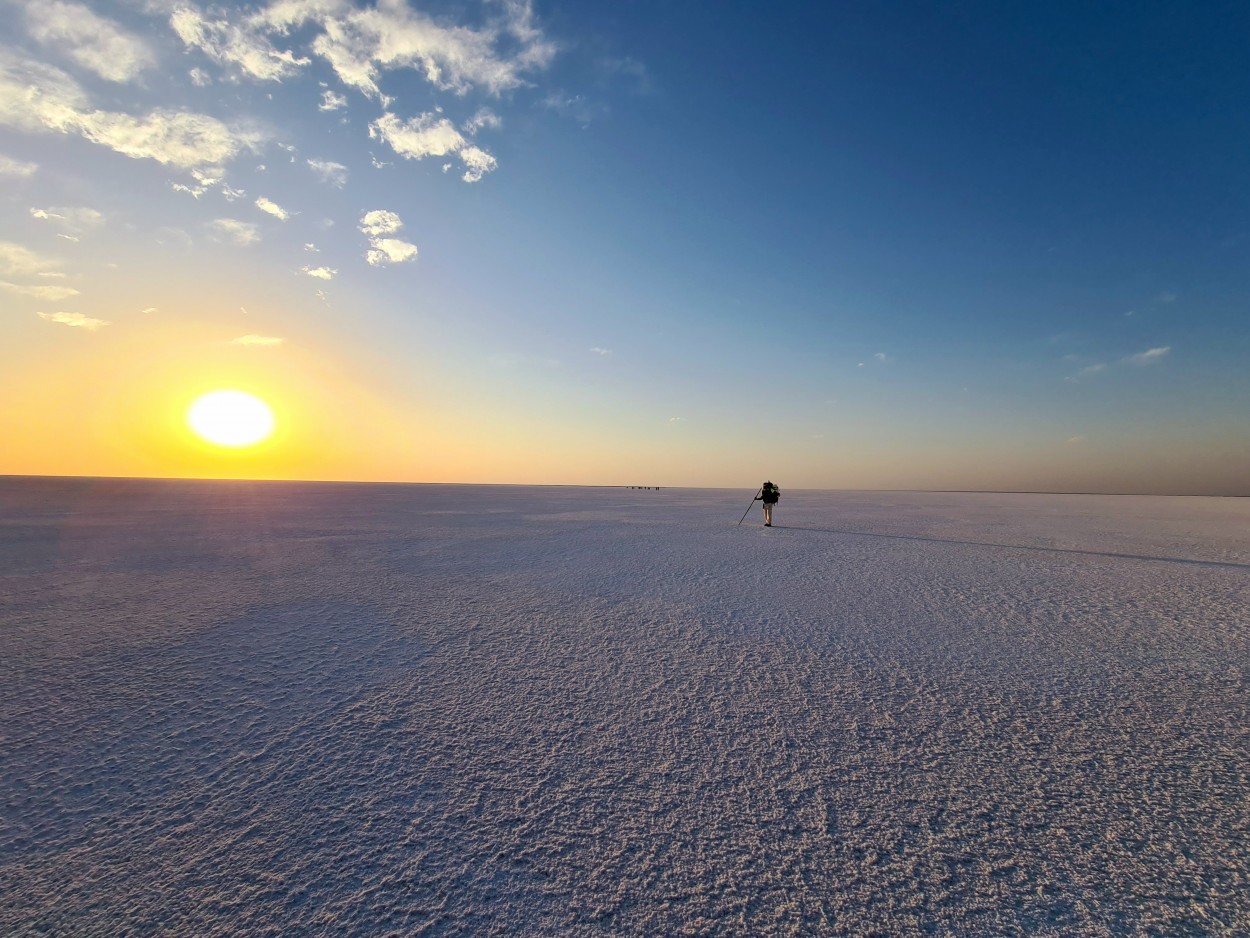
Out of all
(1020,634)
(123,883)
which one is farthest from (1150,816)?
(123,883)

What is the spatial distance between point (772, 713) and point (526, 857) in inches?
92.1

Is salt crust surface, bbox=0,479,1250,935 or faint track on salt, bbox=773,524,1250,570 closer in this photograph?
salt crust surface, bbox=0,479,1250,935

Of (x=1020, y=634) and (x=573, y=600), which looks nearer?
(x=1020, y=634)

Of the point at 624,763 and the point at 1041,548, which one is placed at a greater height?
the point at 1041,548

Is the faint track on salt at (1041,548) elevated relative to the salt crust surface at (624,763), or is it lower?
elevated

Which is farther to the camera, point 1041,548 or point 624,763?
point 1041,548

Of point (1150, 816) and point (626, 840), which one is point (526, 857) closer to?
point (626, 840)

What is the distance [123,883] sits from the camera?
2.55 m

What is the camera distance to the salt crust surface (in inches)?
97.8

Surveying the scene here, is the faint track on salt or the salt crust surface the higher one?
the faint track on salt

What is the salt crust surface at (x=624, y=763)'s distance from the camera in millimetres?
2484

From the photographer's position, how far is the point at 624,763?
3.56 m

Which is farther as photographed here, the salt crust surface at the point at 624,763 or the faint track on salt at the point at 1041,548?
the faint track on salt at the point at 1041,548

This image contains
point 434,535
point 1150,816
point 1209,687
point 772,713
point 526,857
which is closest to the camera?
point 526,857
